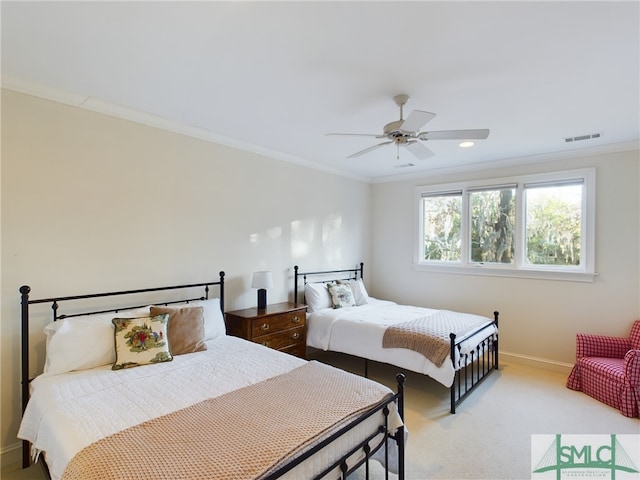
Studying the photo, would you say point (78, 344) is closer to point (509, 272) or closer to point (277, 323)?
point (277, 323)

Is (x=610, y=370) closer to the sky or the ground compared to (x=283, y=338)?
closer to the ground

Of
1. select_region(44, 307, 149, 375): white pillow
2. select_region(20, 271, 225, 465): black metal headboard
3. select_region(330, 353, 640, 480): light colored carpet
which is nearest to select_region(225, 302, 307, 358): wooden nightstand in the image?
select_region(20, 271, 225, 465): black metal headboard

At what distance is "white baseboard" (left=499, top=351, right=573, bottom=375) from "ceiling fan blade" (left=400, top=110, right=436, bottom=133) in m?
3.41

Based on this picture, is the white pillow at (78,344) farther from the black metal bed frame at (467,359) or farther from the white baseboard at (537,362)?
the white baseboard at (537,362)

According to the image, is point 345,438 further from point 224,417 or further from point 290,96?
point 290,96

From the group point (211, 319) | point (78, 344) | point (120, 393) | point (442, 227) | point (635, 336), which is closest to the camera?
point (120, 393)

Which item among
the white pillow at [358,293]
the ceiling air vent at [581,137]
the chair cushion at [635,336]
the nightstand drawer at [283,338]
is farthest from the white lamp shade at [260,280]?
the chair cushion at [635,336]

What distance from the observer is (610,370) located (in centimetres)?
314

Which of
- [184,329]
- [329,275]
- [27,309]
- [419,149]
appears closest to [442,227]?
[329,275]

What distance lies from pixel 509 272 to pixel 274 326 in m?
3.06

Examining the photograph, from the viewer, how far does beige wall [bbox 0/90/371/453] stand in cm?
235

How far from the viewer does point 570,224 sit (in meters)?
4.06

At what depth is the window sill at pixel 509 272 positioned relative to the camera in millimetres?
3902

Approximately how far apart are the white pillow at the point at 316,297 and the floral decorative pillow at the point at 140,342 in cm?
194
